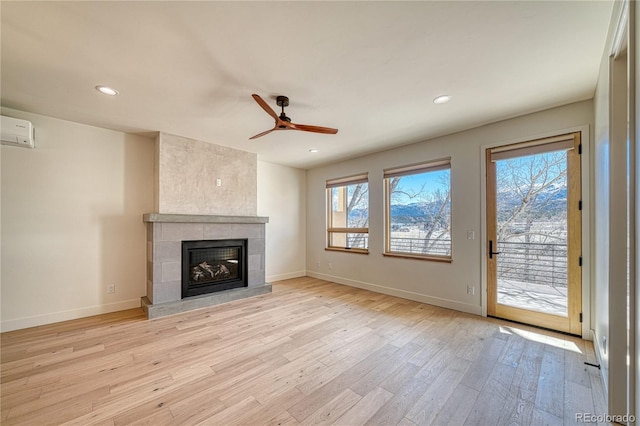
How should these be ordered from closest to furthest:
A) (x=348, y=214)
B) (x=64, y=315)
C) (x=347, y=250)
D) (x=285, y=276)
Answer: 1. (x=64, y=315)
2. (x=347, y=250)
3. (x=348, y=214)
4. (x=285, y=276)

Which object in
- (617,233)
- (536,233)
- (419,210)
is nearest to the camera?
(617,233)

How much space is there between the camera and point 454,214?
3.67 m

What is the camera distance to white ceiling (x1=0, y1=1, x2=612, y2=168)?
1.58 metres

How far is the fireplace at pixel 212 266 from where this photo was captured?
12.7 ft

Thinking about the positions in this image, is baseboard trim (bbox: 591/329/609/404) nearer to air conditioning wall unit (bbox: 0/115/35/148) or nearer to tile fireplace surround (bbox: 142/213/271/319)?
tile fireplace surround (bbox: 142/213/271/319)

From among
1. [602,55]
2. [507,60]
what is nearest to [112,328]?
[507,60]

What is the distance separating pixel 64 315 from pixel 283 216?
368cm

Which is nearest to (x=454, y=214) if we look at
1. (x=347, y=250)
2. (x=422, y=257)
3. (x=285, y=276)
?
(x=422, y=257)

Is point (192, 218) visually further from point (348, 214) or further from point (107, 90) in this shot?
point (348, 214)

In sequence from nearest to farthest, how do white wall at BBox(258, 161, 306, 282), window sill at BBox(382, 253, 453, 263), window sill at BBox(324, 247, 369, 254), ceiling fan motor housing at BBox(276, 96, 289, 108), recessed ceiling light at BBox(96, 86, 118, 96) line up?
recessed ceiling light at BBox(96, 86, 118, 96)
ceiling fan motor housing at BBox(276, 96, 289, 108)
window sill at BBox(382, 253, 453, 263)
window sill at BBox(324, 247, 369, 254)
white wall at BBox(258, 161, 306, 282)

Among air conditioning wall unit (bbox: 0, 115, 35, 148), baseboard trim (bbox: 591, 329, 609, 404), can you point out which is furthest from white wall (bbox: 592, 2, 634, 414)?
air conditioning wall unit (bbox: 0, 115, 35, 148)

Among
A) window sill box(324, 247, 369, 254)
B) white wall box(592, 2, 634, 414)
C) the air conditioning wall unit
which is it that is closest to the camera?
white wall box(592, 2, 634, 414)

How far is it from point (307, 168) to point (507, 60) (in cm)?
437

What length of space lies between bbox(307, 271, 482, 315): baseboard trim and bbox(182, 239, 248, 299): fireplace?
1.96 m
